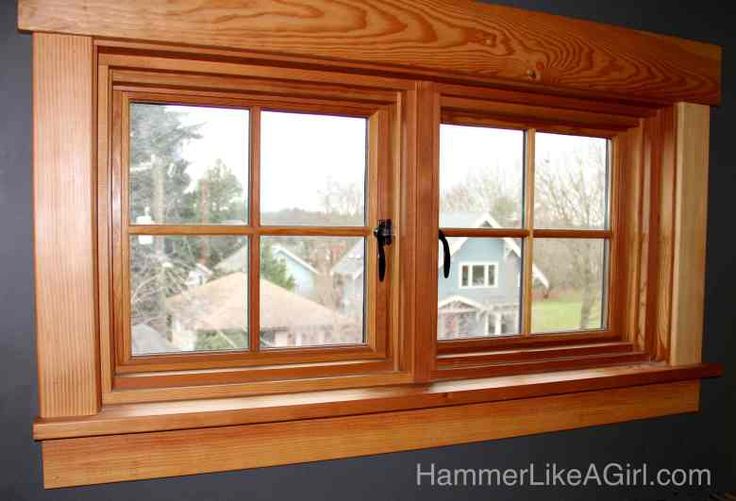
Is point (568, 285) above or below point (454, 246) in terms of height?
below

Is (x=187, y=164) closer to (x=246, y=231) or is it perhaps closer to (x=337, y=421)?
(x=246, y=231)

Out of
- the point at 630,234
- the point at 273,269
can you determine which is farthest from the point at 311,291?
the point at 630,234

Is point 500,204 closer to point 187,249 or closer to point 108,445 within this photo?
point 187,249

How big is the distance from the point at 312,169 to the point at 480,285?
0.55 m

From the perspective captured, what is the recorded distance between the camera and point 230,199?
50.1 inches

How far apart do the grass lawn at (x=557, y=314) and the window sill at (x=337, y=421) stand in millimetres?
145

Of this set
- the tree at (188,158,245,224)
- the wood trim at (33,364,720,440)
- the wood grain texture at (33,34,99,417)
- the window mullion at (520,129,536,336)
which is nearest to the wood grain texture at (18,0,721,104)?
the wood grain texture at (33,34,99,417)

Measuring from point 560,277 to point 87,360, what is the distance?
3.98 ft

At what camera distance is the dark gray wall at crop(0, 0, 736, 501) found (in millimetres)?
1062

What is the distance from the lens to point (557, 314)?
5.24 feet

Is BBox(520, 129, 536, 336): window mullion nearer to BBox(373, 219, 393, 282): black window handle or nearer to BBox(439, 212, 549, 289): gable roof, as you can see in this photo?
BBox(439, 212, 549, 289): gable roof

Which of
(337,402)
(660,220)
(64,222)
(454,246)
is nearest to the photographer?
(64,222)

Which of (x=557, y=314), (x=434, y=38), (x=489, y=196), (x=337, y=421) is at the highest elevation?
(x=434, y=38)

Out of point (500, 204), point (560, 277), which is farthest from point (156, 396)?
point (560, 277)
